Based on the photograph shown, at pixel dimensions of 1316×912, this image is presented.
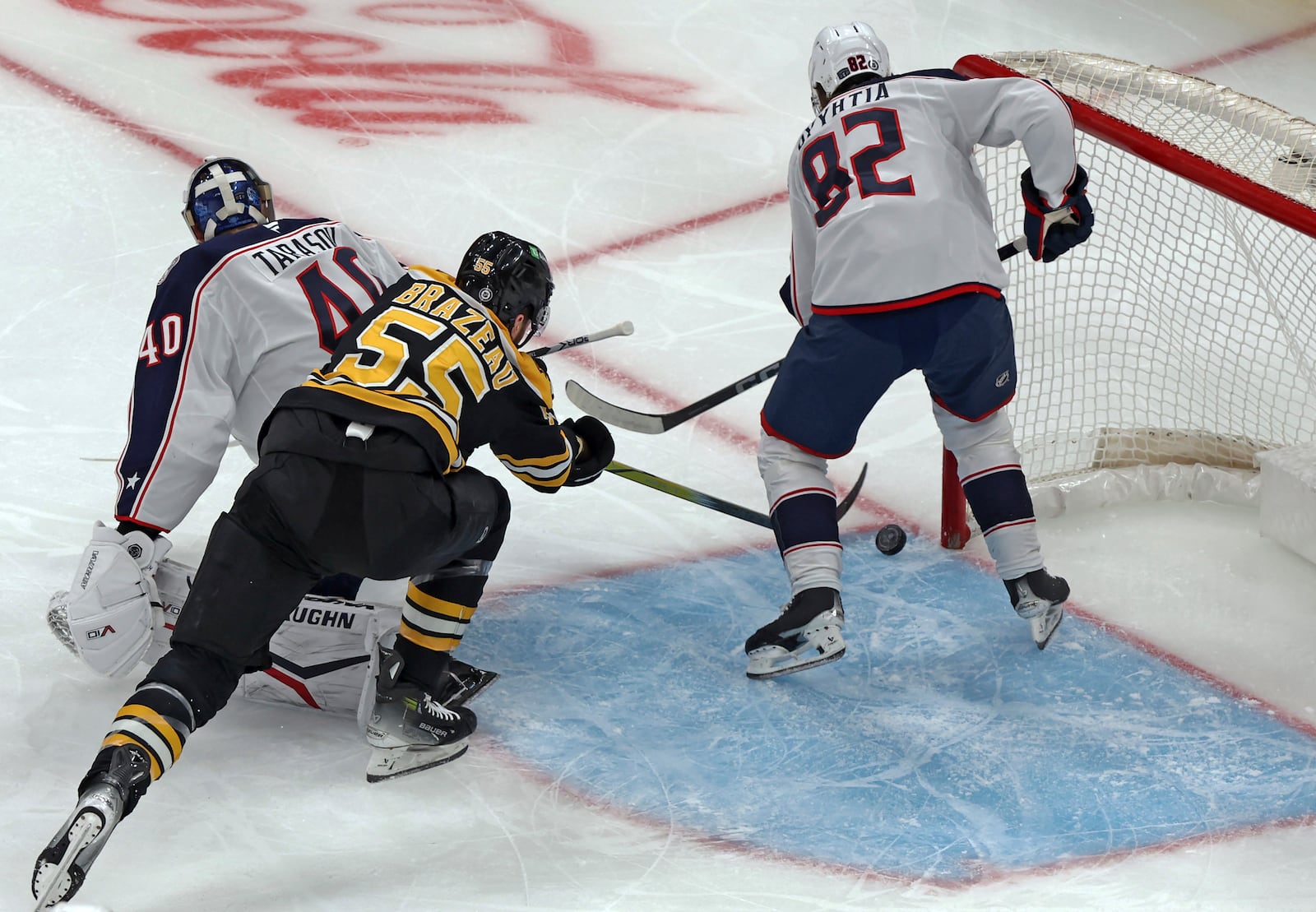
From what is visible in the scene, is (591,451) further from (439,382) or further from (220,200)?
(220,200)

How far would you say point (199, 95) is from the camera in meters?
4.93

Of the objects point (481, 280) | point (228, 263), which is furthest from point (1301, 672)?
point (228, 263)

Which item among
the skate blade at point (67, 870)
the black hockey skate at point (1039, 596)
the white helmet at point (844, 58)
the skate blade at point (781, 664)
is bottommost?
the skate blade at point (67, 870)

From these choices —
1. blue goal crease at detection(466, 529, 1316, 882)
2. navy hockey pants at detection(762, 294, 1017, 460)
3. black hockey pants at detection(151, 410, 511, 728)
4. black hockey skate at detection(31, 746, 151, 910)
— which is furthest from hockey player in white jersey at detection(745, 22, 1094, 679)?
black hockey skate at detection(31, 746, 151, 910)

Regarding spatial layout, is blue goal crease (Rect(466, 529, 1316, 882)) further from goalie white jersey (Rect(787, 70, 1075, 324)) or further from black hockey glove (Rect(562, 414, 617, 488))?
goalie white jersey (Rect(787, 70, 1075, 324))

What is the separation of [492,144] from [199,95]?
0.96 m

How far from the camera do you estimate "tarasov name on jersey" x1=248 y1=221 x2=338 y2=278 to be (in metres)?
2.59

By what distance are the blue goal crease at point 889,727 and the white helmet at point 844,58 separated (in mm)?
916

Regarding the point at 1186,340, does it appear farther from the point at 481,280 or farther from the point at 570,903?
the point at 570,903

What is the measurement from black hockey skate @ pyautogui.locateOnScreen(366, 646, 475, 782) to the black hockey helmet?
0.57 m

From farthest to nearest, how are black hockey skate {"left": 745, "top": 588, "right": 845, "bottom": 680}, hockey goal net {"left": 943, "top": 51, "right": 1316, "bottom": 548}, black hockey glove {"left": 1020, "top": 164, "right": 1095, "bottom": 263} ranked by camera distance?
1. hockey goal net {"left": 943, "top": 51, "right": 1316, "bottom": 548}
2. black hockey glove {"left": 1020, "top": 164, "right": 1095, "bottom": 263}
3. black hockey skate {"left": 745, "top": 588, "right": 845, "bottom": 680}

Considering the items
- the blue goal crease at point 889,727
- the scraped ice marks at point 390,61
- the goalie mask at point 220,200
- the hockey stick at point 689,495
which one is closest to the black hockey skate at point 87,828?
the blue goal crease at point 889,727

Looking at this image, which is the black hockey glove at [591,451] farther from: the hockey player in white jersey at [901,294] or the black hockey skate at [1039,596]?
the black hockey skate at [1039,596]

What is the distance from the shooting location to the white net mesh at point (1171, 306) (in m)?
2.92
